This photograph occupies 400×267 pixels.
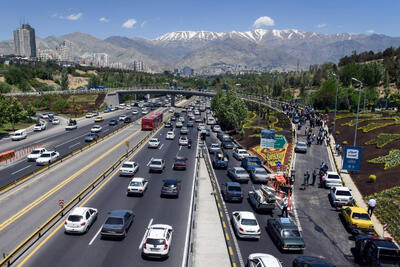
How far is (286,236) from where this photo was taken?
816 inches

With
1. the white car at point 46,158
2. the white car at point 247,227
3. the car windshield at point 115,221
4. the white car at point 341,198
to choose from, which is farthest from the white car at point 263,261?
the white car at point 46,158

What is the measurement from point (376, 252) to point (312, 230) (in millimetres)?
5967

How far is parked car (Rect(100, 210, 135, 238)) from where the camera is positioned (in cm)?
2092

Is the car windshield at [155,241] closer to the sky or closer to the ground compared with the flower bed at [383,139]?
closer to the ground

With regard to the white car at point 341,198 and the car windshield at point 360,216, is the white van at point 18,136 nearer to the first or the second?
the white car at point 341,198

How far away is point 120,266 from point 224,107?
60.2m

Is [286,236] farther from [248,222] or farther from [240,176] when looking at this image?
[240,176]

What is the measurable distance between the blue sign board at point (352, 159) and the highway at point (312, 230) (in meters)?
3.41

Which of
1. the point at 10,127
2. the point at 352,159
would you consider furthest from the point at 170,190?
the point at 10,127

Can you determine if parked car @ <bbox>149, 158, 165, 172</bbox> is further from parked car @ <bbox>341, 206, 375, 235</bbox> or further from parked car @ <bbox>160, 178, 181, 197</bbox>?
parked car @ <bbox>341, 206, 375, 235</bbox>

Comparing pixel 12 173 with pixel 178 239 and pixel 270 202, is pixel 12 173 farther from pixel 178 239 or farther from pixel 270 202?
pixel 270 202

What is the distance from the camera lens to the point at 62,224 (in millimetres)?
23672

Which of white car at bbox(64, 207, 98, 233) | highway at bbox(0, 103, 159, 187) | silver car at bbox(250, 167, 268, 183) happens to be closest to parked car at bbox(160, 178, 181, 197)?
white car at bbox(64, 207, 98, 233)

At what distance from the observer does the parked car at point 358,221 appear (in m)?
23.7
